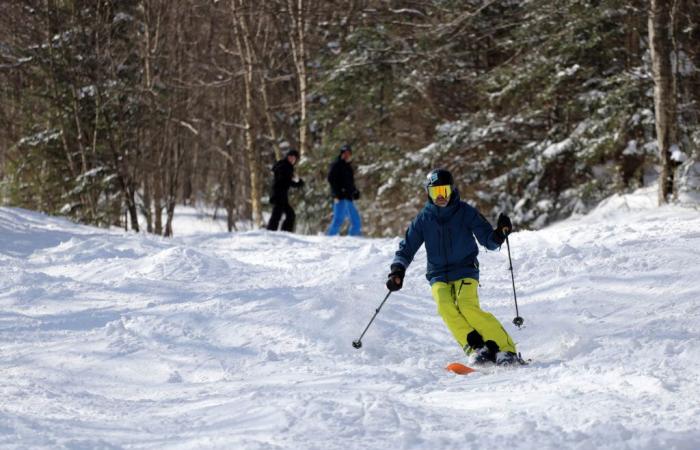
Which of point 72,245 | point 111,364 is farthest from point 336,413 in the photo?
point 72,245

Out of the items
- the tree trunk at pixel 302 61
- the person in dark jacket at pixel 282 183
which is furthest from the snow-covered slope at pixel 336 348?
the tree trunk at pixel 302 61

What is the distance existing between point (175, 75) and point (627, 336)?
19.9 m

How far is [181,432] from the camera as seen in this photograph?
13.5 ft

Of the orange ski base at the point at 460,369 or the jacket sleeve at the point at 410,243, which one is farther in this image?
the jacket sleeve at the point at 410,243

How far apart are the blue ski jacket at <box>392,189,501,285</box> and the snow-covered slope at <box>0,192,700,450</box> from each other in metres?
0.70

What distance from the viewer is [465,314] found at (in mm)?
5824

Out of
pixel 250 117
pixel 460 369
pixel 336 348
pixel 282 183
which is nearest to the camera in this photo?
pixel 460 369

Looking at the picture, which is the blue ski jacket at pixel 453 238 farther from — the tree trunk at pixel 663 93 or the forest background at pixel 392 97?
the tree trunk at pixel 663 93

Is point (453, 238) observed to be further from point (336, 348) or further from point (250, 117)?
point (250, 117)

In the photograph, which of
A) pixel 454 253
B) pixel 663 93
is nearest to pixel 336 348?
pixel 454 253

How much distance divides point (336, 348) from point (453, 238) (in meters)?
1.35

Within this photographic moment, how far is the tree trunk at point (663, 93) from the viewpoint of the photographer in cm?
1170

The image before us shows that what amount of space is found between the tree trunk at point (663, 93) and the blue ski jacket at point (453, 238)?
7.19m

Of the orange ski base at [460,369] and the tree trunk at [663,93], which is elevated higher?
the tree trunk at [663,93]
